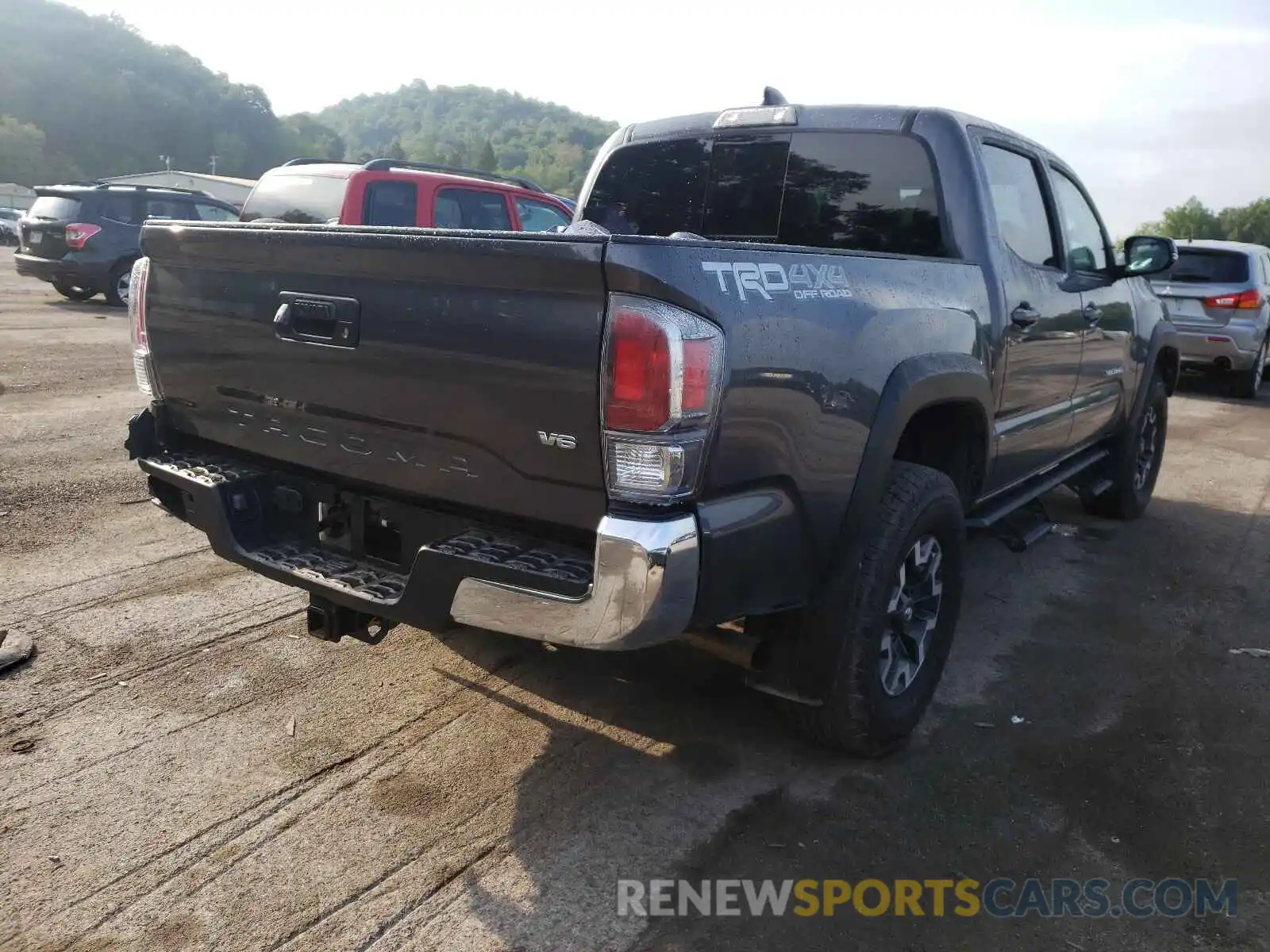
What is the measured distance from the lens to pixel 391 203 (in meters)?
9.03

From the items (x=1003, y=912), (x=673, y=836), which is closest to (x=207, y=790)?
(x=673, y=836)

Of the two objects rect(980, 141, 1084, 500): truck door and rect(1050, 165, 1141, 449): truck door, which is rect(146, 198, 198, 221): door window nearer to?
rect(1050, 165, 1141, 449): truck door

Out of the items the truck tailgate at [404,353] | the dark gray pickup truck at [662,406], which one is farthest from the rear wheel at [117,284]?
the truck tailgate at [404,353]

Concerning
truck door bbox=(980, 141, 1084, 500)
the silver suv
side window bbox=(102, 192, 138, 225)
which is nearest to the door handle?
truck door bbox=(980, 141, 1084, 500)

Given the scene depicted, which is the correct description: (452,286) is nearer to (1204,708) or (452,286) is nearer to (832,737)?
(832,737)

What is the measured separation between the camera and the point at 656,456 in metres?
2.28

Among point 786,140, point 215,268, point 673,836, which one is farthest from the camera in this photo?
point 786,140

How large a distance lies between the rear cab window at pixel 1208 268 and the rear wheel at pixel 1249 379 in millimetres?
→ 818

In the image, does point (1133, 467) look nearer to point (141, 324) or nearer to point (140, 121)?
point (141, 324)

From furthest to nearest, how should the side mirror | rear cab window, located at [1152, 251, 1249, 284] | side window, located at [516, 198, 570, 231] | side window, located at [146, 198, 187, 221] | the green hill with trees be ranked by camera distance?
the green hill with trees
side window, located at [146, 198, 187, 221]
rear cab window, located at [1152, 251, 1249, 284]
side window, located at [516, 198, 570, 231]
the side mirror

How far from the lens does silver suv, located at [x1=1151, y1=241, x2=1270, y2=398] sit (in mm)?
11242

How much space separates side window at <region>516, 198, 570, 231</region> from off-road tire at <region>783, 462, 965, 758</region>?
7.45 m

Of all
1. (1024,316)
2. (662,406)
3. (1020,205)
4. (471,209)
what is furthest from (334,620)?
(471,209)

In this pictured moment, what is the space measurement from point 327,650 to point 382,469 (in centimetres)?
130
